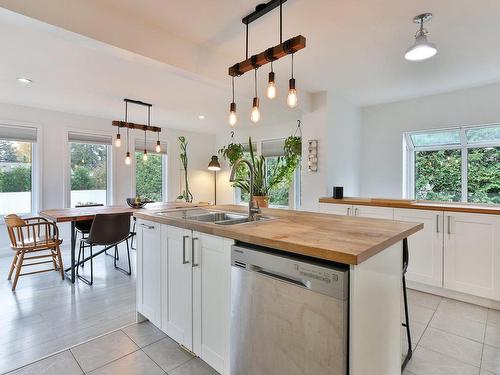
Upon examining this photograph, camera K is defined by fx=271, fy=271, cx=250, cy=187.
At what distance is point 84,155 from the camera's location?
5.16 m

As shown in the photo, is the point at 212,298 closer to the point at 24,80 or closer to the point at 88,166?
the point at 24,80

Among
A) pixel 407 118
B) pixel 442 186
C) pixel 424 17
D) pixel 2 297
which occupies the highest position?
pixel 424 17

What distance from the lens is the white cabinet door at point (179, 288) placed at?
1.76 meters

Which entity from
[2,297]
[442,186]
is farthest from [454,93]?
[2,297]

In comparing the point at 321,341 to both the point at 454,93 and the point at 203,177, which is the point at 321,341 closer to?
the point at 454,93

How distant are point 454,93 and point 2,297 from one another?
5872mm

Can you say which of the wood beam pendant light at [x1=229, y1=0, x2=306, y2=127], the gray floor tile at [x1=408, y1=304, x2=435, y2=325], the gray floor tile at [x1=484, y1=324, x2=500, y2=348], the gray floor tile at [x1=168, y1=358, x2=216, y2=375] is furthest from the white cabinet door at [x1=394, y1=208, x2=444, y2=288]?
the gray floor tile at [x1=168, y1=358, x2=216, y2=375]

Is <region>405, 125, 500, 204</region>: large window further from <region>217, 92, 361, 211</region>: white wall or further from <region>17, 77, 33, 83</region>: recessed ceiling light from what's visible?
<region>17, 77, 33, 83</region>: recessed ceiling light

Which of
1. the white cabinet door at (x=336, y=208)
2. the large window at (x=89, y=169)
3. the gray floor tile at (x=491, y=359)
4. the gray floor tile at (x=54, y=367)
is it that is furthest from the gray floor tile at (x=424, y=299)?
the large window at (x=89, y=169)

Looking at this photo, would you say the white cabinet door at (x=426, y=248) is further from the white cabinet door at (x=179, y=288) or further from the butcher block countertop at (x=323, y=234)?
the white cabinet door at (x=179, y=288)

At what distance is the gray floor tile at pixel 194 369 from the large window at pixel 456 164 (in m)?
3.89

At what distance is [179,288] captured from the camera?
1835mm

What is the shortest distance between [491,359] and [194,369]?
2002 millimetres

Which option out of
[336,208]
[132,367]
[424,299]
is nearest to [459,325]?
[424,299]
